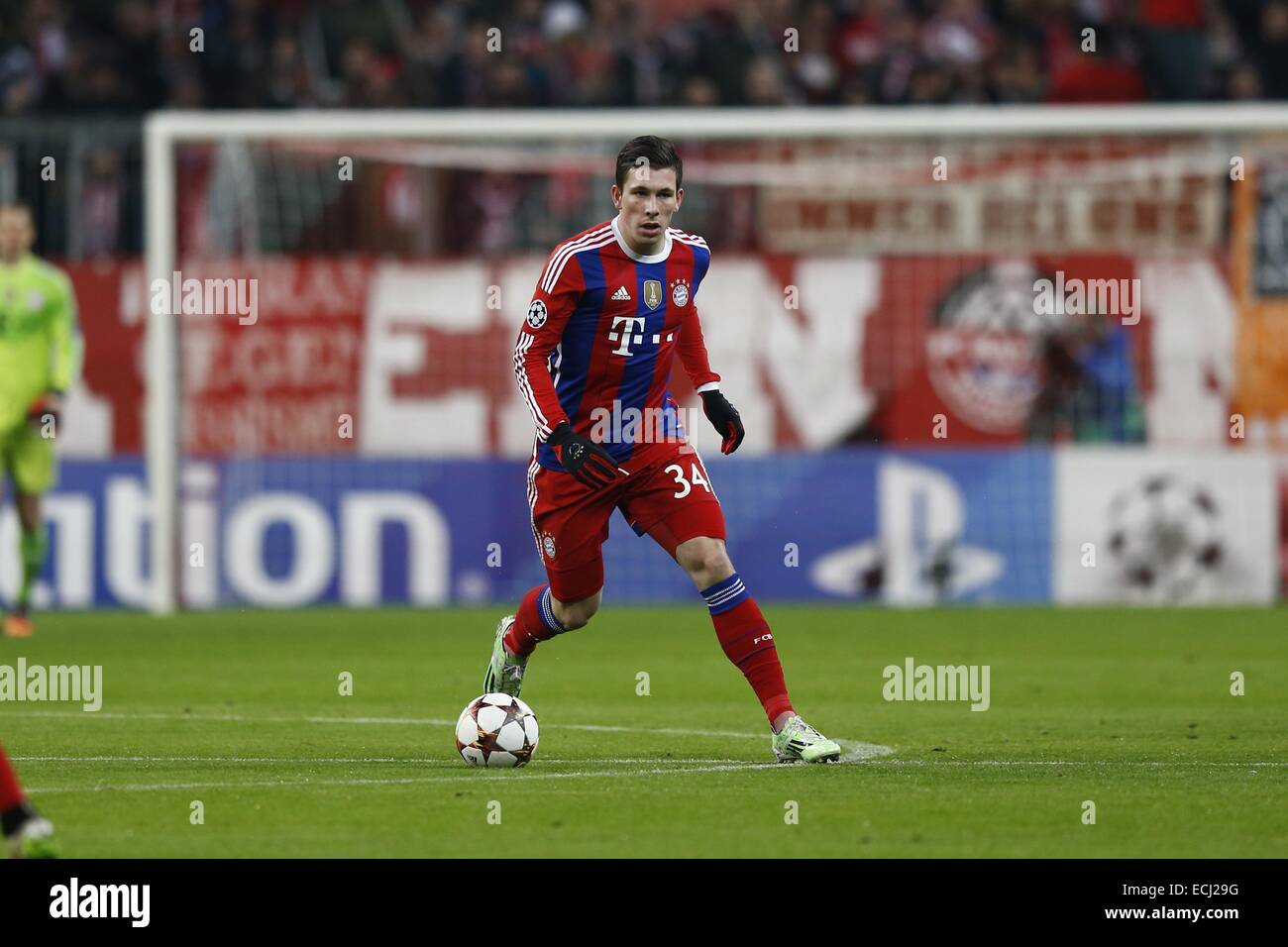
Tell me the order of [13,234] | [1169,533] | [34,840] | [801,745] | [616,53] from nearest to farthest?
[34,840] < [801,745] < [13,234] < [1169,533] < [616,53]

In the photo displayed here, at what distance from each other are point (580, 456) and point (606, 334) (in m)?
0.68

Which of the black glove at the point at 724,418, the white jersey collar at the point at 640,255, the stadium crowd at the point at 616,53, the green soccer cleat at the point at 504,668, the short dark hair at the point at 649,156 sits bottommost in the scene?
the green soccer cleat at the point at 504,668

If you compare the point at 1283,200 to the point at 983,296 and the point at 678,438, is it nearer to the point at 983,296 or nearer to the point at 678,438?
the point at 983,296

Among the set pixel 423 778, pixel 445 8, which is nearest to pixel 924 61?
pixel 445 8

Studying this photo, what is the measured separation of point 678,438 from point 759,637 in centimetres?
86

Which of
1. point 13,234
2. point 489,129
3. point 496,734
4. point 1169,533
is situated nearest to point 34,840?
point 496,734

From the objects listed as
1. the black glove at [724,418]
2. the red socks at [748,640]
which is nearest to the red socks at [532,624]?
the red socks at [748,640]

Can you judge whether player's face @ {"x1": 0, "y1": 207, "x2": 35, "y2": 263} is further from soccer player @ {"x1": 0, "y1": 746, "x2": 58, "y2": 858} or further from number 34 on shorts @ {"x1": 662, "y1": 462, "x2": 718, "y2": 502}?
soccer player @ {"x1": 0, "y1": 746, "x2": 58, "y2": 858}

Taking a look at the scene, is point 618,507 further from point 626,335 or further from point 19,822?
point 19,822

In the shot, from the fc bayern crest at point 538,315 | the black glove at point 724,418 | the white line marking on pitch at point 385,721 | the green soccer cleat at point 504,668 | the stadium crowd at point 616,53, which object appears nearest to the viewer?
the fc bayern crest at point 538,315

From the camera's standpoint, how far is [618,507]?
358 inches

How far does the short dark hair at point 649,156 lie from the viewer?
8.66 m

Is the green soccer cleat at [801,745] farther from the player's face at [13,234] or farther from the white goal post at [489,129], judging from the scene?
the white goal post at [489,129]

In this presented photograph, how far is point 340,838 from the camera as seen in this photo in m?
6.86
